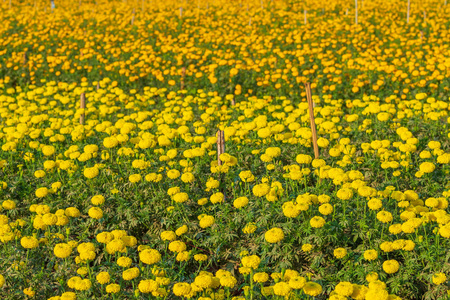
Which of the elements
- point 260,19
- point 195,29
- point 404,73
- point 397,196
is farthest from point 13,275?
point 260,19

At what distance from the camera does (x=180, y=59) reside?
38.4ft

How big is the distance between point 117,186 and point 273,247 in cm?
220

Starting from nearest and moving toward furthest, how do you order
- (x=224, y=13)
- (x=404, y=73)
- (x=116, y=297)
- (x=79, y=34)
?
1. (x=116, y=297)
2. (x=404, y=73)
3. (x=79, y=34)
4. (x=224, y=13)

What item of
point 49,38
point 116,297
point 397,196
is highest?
point 49,38

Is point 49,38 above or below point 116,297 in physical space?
above

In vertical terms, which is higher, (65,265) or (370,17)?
(370,17)

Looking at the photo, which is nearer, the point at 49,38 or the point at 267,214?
the point at 267,214

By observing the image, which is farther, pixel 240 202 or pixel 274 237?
pixel 240 202

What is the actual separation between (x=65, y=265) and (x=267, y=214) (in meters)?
1.93

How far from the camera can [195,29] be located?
1507 centimetres

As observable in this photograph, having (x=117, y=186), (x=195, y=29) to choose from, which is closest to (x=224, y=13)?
(x=195, y=29)

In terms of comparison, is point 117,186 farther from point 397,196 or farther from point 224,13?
point 224,13

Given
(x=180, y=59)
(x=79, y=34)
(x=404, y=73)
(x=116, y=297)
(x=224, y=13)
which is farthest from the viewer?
(x=224, y=13)

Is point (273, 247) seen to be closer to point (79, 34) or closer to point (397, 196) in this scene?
point (397, 196)
